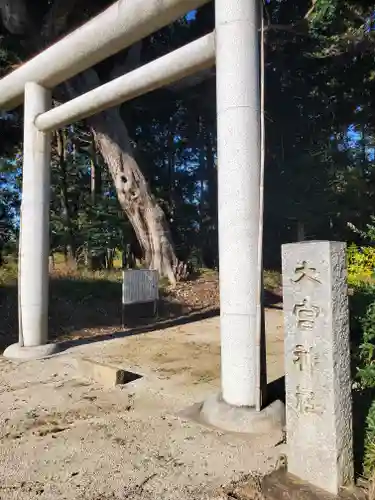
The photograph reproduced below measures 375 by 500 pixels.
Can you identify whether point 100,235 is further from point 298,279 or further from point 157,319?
point 298,279

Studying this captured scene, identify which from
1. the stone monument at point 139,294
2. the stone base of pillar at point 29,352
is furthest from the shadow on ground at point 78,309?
the stone base of pillar at point 29,352

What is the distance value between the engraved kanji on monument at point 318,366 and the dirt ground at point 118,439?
423 mm

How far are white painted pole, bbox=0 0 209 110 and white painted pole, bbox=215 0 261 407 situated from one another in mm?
962

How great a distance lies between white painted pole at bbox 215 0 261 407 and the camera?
311cm

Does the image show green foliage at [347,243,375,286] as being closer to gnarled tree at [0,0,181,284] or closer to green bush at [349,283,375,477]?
gnarled tree at [0,0,181,284]

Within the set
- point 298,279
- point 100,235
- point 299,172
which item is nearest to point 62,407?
point 298,279

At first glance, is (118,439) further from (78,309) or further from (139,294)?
(78,309)

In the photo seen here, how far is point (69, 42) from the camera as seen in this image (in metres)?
4.97

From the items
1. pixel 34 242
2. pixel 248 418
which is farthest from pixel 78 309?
pixel 248 418

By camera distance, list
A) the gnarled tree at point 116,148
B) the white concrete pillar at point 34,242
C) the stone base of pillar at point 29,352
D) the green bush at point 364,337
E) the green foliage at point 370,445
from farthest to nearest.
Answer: the gnarled tree at point 116,148, the white concrete pillar at point 34,242, the stone base of pillar at point 29,352, the green bush at point 364,337, the green foliage at point 370,445

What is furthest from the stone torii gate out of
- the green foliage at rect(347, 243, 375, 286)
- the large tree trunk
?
the green foliage at rect(347, 243, 375, 286)

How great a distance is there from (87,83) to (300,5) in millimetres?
7124

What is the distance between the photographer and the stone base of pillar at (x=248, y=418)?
291 centimetres

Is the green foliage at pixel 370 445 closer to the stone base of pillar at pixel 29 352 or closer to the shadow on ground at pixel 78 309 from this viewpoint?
the stone base of pillar at pixel 29 352
